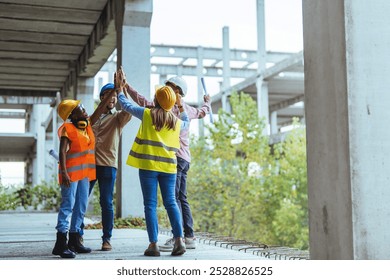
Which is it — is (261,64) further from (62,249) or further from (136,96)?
(62,249)

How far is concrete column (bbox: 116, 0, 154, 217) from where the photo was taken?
1027cm

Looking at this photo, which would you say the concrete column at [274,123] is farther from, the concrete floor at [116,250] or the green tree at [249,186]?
the concrete floor at [116,250]

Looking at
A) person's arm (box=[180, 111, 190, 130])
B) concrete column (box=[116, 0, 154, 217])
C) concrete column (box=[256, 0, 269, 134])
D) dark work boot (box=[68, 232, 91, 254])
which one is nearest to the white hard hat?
person's arm (box=[180, 111, 190, 130])

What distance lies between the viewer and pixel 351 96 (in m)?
3.44

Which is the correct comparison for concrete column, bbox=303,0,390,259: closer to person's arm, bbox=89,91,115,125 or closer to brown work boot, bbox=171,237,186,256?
brown work boot, bbox=171,237,186,256

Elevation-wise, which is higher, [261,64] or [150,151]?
[261,64]

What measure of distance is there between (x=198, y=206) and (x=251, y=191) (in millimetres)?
2702

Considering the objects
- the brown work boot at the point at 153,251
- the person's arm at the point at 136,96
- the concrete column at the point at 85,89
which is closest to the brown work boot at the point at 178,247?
the brown work boot at the point at 153,251

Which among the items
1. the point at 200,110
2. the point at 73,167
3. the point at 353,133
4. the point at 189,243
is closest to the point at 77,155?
the point at 73,167

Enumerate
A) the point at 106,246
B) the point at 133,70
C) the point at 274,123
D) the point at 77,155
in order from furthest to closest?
the point at 274,123 < the point at 133,70 < the point at 106,246 < the point at 77,155

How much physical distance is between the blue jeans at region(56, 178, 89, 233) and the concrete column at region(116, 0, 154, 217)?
16.0ft

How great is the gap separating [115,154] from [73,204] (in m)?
0.78

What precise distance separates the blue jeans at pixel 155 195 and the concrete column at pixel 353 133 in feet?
5.56

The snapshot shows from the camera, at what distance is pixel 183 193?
579cm
